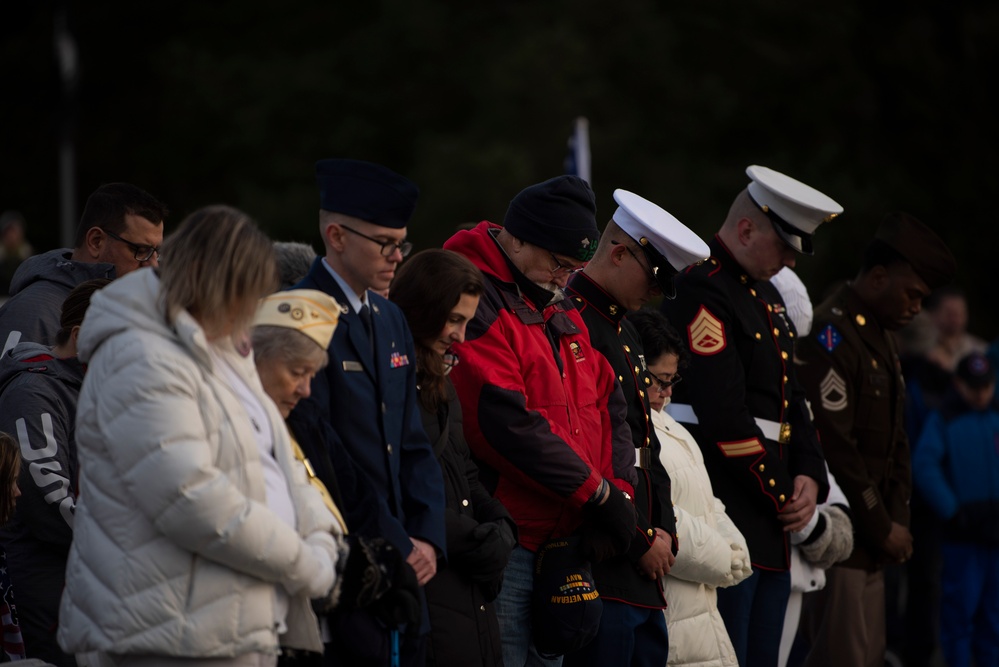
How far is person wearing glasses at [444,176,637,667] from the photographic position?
4895 millimetres

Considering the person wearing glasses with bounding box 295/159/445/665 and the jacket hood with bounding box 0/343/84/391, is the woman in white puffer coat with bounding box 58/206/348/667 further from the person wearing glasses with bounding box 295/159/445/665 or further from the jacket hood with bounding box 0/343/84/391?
the jacket hood with bounding box 0/343/84/391

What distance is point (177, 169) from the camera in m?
20.9

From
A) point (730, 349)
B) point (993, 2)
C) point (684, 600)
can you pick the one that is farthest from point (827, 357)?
point (993, 2)

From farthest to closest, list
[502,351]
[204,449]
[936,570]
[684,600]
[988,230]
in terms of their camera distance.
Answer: [988,230], [936,570], [684,600], [502,351], [204,449]

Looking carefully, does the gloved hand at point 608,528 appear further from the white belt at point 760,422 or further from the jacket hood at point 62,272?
the jacket hood at point 62,272

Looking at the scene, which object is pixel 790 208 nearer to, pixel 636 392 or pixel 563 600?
pixel 636 392

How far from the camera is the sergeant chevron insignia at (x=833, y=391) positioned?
6.86 meters

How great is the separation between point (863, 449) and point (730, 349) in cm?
123

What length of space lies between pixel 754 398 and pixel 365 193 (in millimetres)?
2448

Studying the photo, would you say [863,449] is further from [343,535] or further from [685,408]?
[343,535]

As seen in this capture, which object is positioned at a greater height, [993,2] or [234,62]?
[993,2]

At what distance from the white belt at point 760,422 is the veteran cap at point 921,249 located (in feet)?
4.11

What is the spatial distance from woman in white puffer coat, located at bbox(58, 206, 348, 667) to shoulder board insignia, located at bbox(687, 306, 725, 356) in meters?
2.73

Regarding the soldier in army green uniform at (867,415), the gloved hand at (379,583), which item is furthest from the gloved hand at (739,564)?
the gloved hand at (379,583)
